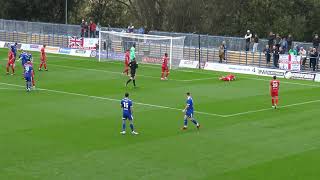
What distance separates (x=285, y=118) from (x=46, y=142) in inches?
486

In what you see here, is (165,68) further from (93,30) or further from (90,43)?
(93,30)

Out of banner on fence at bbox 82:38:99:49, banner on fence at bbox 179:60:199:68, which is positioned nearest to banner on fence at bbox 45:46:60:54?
banner on fence at bbox 82:38:99:49

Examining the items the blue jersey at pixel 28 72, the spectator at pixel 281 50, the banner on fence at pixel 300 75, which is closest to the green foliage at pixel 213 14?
the spectator at pixel 281 50

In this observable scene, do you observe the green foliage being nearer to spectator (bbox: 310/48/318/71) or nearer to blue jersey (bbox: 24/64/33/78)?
spectator (bbox: 310/48/318/71)

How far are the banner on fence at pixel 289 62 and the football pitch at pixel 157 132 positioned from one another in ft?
21.9

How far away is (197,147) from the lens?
22688mm

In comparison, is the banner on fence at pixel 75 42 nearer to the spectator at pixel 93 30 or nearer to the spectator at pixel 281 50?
the spectator at pixel 93 30

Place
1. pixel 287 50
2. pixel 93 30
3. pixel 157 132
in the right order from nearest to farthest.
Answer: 1. pixel 157 132
2. pixel 287 50
3. pixel 93 30

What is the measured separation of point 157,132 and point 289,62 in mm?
27271

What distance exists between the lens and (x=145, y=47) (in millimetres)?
55594

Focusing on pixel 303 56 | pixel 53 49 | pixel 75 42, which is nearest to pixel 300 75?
pixel 303 56

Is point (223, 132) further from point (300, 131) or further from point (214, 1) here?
point (214, 1)

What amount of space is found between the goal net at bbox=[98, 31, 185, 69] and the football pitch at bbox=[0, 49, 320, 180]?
11614mm

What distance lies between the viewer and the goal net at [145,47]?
178 ft
